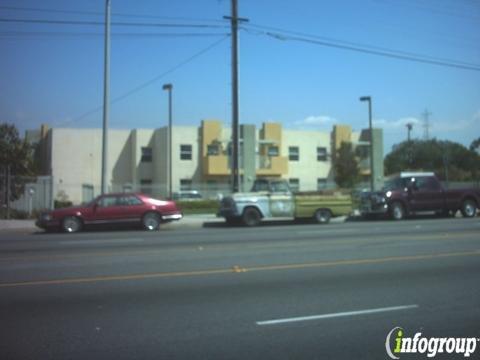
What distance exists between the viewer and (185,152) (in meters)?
45.9

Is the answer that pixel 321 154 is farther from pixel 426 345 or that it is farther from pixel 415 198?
pixel 426 345

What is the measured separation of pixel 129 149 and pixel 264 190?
88.9 ft

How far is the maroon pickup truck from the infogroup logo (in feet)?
63.9

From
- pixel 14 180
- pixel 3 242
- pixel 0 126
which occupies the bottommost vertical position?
pixel 3 242

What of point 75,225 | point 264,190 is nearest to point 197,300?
point 75,225

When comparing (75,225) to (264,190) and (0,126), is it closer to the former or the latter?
(264,190)

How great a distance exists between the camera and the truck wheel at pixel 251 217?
2186 centimetres

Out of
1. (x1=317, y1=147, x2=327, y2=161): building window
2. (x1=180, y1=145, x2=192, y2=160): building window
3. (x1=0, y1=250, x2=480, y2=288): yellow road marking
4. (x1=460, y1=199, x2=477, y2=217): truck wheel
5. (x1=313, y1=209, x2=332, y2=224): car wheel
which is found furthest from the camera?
(x1=317, y1=147, x2=327, y2=161): building window

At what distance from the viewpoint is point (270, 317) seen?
6.59 meters

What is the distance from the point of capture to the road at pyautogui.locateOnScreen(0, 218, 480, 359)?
5.55 meters

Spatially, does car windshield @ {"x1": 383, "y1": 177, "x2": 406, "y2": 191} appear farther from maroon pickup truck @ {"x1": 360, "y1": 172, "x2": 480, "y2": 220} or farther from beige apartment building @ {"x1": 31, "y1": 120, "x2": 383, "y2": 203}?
beige apartment building @ {"x1": 31, "y1": 120, "x2": 383, "y2": 203}

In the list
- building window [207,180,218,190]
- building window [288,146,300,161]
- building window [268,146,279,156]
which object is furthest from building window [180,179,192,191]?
building window [288,146,300,161]

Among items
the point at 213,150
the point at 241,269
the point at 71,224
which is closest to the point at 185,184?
the point at 213,150

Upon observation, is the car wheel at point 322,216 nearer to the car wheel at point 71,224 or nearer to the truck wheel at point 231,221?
the truck wheel at point 231,221
